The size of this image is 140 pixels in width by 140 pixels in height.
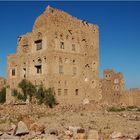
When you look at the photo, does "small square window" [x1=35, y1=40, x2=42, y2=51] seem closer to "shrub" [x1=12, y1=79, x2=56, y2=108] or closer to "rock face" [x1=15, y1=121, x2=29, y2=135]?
"shrub" [x1=12, y1=79, x2=56, y2=108]

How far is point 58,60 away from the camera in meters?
45.1

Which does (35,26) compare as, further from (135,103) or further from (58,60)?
(135,103)

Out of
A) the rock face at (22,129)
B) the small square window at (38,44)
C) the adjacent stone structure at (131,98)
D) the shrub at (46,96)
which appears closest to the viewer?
the rock face at (22,129)

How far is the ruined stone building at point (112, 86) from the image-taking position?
65875 mm

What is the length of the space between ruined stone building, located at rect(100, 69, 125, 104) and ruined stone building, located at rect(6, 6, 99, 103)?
47.3 feet

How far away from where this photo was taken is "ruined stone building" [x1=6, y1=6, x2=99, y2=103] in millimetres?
44438

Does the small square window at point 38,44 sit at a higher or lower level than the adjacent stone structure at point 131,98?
higher

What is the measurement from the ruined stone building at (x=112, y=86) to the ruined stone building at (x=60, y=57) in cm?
1443

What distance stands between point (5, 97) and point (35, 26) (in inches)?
549

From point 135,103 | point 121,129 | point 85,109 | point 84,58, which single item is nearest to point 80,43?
point 84,58

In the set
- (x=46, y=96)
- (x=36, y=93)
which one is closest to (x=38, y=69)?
(x=36, y=93)

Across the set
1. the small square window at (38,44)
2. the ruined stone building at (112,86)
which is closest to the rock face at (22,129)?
the small square window at (38,44)

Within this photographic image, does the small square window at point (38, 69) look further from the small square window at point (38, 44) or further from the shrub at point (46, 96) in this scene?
the shrub at point (46, 96)

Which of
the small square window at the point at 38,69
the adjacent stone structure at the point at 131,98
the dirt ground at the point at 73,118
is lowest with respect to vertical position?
the dirt ground at the point at 73,118
